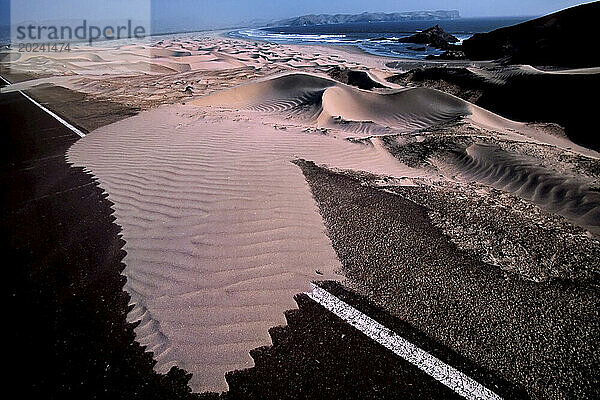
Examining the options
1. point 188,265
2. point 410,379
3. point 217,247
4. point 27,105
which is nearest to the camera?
point 410,379

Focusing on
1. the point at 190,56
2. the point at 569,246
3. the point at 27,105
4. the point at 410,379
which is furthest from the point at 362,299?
the point at 190,56

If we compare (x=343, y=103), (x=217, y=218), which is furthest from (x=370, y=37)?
(x=217, y=218)

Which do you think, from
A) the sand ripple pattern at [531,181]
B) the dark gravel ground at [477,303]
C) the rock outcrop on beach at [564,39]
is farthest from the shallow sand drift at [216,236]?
the rock outcrop on beach at [564,39]

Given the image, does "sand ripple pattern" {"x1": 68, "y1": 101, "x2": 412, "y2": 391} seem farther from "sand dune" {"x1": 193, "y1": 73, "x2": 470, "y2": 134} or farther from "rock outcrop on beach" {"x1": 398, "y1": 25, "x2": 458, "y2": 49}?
"rock outcrop on beach" {"x1": 398, "y1": 25, "x2": 458, "y2": 49}

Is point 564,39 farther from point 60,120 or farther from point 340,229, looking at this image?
point 60,120

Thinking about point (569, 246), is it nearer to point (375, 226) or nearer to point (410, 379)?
point (375, 226)

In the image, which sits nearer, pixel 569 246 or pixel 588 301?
pixel 588 301
